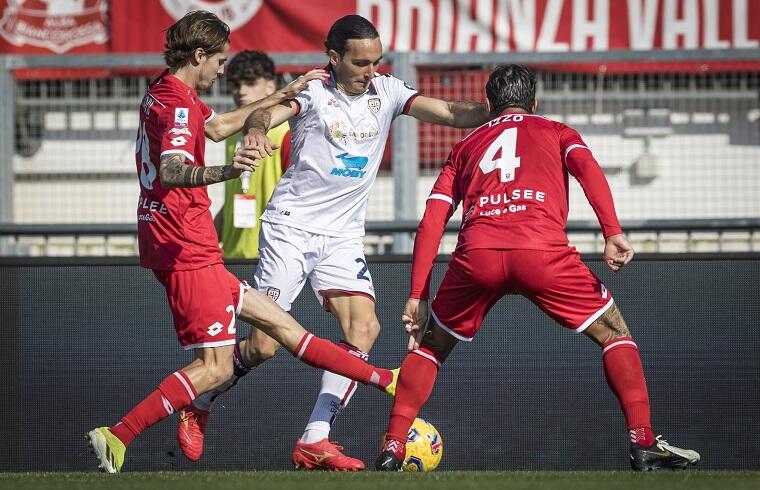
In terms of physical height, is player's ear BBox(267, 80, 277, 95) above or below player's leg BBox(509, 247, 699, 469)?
above

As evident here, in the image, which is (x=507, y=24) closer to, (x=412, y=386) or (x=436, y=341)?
(x=436, y=341)

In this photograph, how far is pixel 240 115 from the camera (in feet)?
20.7

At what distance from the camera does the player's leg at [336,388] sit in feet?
21.0

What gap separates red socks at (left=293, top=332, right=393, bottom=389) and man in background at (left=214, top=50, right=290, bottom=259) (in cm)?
163

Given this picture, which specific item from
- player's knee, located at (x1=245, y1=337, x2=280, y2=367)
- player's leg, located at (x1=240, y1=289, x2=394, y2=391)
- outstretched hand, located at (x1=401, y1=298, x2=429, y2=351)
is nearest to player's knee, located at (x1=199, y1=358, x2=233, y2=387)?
player's leg, located at (x1=240, y1=289, x2=394, y2=391)

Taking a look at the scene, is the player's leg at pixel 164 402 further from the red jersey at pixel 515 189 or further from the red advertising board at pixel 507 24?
the red advertising board at pixel 507 24

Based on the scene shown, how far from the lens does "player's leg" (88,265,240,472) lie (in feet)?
19.0

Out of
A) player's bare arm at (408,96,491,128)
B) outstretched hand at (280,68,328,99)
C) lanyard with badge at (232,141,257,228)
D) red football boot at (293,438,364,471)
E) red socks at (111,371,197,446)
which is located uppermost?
outstretched hand at (280,68,328,99)

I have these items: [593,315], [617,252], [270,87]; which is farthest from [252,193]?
[617,252]

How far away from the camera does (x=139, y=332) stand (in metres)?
7.02

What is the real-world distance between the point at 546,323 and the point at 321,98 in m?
1.67

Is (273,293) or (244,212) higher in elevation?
(244,212)

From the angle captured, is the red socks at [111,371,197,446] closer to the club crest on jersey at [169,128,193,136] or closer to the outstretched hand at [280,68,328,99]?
the club crest on jersey at [169,128,193,136]

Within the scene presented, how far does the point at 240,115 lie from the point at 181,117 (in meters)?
0.72
